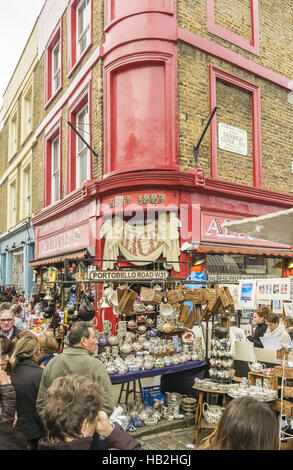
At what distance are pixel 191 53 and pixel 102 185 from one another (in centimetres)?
408

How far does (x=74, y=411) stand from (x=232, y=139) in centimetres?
955

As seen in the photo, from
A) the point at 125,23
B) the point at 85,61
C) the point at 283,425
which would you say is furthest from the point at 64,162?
the point at 283,425

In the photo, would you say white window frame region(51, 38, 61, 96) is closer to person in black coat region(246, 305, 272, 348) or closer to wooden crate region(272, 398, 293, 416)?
person in black coat region(246, 305, 272, 348)

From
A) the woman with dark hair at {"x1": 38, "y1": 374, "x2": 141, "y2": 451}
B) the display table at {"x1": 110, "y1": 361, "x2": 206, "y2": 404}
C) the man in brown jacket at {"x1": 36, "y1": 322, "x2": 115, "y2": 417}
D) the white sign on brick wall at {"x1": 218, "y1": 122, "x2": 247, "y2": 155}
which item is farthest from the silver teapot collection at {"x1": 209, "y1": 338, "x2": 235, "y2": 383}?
the white sign on brick wall at {"x1": 218, "y1": 122, "x2": 247, "y2": 155}

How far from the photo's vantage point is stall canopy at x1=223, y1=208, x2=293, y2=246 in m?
5.14

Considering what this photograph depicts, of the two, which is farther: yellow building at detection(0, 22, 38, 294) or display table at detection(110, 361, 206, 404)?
yellow building at detection(0, 22, 38, 294)

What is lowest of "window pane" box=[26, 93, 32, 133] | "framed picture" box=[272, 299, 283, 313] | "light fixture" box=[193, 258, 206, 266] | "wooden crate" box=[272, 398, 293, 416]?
"wooden crate" box=[272, 398, 293, 416]

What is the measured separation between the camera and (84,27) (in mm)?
12148

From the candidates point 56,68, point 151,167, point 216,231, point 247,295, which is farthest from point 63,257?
point 56,68

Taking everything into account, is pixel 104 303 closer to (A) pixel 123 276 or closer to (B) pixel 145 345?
(A) pixel 123 276

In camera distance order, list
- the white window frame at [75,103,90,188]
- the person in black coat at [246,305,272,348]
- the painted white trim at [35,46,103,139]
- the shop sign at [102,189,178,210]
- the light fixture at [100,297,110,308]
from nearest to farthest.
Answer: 1. the light fixture at [100,297,110,308]
2. the person in black coat at [246,305,272,348]
3. the shop sign at [102,189,178,210]
4. the painted white trim at [35,46,103,139]
5. the white window frame at [75,103,90,188]

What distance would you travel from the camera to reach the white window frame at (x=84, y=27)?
38.3 feet

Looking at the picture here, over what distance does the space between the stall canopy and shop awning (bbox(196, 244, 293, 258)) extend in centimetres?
290

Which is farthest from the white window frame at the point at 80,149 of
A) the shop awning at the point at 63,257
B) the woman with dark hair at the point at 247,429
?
the woman with dark hair at the point at 247,429
